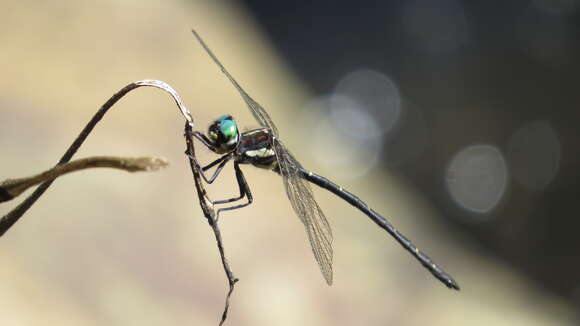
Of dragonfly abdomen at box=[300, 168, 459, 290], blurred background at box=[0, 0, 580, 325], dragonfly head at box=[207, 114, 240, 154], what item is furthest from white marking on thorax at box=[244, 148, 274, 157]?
blurred background at box=[0, 0, 580, 325]

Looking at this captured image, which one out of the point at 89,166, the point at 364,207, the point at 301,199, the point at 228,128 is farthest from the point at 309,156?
the point at 89,166

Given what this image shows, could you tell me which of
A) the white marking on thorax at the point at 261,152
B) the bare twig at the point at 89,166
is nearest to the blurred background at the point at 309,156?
the white marking on thorax at the point at 261,152

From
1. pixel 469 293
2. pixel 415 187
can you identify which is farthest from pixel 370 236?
pixel 415 187

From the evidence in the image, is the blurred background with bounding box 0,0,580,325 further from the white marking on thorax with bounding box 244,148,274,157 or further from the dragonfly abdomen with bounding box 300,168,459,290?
the white marking on thorax with bounding box 244,148,274,157

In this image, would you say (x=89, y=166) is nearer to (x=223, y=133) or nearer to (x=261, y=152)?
(x=223, y=133)

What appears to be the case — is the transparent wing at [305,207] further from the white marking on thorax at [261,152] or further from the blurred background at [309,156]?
the blurred background at [309,156]
